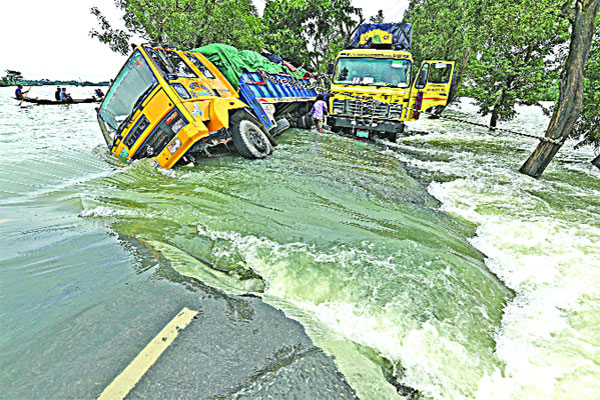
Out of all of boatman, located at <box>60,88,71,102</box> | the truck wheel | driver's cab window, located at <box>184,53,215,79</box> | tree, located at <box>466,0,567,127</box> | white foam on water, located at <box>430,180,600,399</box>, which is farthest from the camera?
boatman, located at <box>60,88,71,102</box>

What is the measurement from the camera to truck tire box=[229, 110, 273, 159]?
6547 millimetres

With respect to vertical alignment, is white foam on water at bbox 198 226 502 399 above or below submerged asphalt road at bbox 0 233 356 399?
below

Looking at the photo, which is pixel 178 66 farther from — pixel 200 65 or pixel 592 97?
pixel 592 97

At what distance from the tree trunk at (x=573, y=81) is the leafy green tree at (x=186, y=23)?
→ 16.6m

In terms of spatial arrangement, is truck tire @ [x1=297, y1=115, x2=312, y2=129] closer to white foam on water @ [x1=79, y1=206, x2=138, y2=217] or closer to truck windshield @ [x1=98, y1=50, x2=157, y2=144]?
truck windshield @ [x1=98, y1=50, x2=157, y2=144]

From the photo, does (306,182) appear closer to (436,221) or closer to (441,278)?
(436,221)

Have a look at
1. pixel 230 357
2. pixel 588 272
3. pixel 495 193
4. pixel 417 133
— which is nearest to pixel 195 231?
pixel 230 357

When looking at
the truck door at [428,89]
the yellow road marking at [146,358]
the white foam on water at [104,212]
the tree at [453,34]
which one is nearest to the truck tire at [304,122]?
the truck door at [428,89]

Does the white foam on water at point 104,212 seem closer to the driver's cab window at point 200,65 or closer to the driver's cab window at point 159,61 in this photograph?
the driver's cab window at point 159,61

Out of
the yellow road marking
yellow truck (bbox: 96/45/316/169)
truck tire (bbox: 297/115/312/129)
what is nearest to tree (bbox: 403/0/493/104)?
truck tire (bbox: 297/115/312/129)

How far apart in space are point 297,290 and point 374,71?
913 centimetres

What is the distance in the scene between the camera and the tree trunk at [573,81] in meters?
6.13

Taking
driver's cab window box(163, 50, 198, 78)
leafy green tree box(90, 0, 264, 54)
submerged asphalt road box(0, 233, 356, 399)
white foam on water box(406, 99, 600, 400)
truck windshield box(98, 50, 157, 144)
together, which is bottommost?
white foam on water box(406, 99, 600, 400)

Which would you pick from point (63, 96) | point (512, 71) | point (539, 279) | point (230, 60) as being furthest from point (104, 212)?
point (63, 96)
